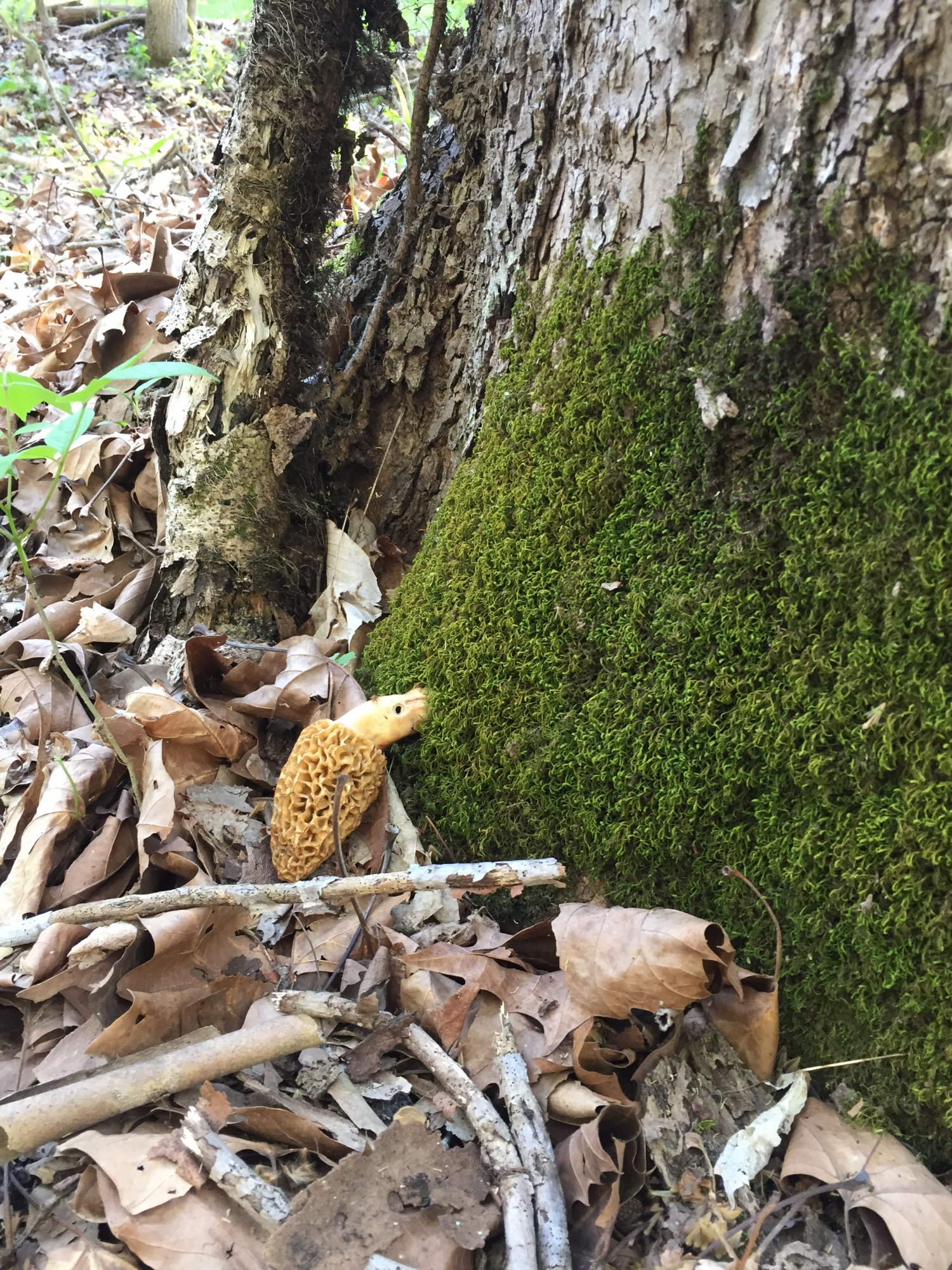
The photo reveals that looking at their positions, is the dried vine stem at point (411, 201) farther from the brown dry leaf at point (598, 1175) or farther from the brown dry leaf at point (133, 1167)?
the brown dry leaf at point (598, 1175)

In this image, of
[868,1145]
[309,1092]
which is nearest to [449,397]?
[309,1092]

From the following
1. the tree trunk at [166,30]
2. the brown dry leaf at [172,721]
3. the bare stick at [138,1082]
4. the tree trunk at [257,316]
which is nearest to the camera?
the bare stick at [138,1082]

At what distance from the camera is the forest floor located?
1.51 meters

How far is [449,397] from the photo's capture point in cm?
298

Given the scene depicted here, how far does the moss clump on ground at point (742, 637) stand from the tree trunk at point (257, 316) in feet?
3.68

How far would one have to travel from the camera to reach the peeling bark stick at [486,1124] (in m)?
1.46

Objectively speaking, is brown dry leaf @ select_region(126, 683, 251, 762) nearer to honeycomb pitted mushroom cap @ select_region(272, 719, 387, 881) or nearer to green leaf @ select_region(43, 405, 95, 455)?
honeycomb pitted mushroom cap @ select_region(272, 719, 387, 881)

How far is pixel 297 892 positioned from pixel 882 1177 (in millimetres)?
1388

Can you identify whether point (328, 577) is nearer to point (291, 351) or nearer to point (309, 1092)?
point (291, 351)

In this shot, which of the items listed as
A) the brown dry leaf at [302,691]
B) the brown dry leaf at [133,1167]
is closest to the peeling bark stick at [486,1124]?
the brown dry leaf at [133,1167]

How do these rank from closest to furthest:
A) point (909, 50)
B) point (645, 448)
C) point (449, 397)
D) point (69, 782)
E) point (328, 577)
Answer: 1. point (909, 50)
2. point (645, 448)
3. point (69, 782)
4. point (449, 397)
5. point (328, 577)

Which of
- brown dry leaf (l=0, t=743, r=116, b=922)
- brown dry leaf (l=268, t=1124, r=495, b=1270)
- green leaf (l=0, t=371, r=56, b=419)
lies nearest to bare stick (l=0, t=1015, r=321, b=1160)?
brown dry leaf (l=268, t=1124, r=495, b=1270)

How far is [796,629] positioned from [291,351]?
2.25 metres

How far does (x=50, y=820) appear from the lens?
2.31 metres
